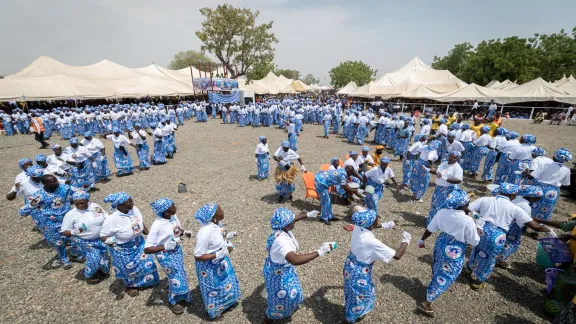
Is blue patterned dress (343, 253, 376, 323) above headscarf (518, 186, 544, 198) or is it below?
below

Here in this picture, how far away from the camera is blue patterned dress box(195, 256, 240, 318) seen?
329cm

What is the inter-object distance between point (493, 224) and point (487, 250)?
1.37 ft

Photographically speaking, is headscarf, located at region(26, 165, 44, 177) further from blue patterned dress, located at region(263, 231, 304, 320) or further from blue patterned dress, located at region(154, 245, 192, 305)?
blue patterned dress, located at region(263, 231, 304, 320)

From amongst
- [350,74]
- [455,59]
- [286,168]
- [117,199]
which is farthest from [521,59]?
[117,199]

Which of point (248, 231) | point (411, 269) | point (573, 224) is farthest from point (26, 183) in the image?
point (573, 224)

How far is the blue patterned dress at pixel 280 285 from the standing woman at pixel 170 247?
133cm

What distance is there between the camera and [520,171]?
668cm

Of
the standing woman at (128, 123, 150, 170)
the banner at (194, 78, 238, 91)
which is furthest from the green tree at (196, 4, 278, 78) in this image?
the standing woman at (128, 123, 150, 170)

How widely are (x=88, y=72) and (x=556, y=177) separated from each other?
38.8 m

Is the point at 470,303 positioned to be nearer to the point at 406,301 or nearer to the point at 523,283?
the point at 406,301

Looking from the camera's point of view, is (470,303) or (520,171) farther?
(520,171)

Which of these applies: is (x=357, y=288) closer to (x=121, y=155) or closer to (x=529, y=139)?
(x=529, y=139)

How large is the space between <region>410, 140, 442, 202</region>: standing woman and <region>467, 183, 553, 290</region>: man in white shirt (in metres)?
2.43

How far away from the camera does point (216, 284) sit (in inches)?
133
